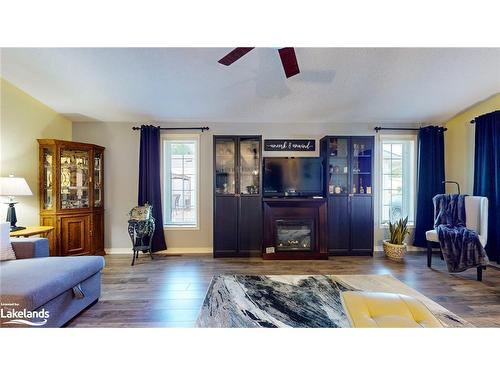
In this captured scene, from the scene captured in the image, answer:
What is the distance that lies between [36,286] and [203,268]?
188 cm

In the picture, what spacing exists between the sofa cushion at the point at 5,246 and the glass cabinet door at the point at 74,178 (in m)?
1.36

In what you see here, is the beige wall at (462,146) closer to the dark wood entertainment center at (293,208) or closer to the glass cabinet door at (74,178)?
the dark wood entertainment center at (293,208)

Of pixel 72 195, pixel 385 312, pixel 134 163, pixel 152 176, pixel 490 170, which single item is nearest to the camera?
pixel 385 312

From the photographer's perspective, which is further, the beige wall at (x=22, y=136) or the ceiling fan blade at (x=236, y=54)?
the beige wall at (x=22, y=136)

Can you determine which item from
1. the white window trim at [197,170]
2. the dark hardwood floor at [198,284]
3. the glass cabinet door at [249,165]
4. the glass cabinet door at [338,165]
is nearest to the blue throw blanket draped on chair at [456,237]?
the dark hardwood floor at [198,284]

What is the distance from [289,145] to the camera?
12.8 ft

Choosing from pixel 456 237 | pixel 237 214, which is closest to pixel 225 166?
pixel 237 214

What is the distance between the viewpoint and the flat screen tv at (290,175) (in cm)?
374

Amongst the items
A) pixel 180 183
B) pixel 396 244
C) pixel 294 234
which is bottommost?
pixel 396 244

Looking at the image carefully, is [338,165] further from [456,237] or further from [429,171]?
[456,237]

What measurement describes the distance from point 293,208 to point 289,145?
3.90ft

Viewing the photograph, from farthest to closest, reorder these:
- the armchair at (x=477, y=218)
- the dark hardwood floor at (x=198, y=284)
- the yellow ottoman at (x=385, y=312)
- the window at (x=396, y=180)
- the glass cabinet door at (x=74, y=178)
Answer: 1. the window at (x=396, y=180)
2. the glass cabinet door at (x=74, y=178)
3. the armchair at (x=477, y=218)
4. the dark hardwood floor at (x=198, y=284)
5. the yellow ottoman at (x=385, y=312)

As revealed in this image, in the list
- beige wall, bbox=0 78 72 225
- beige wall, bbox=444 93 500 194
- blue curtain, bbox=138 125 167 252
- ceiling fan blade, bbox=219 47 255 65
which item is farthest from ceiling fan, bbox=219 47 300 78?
beige wall, bbox=444 93 500 194
